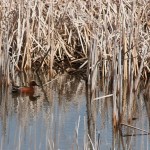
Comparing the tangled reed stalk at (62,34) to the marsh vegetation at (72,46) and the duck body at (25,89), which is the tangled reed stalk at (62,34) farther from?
the duck body at (25,89)

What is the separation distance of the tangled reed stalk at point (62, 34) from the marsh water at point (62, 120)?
37 cm

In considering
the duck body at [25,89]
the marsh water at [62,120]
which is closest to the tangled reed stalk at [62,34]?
the duck body at [25,89]

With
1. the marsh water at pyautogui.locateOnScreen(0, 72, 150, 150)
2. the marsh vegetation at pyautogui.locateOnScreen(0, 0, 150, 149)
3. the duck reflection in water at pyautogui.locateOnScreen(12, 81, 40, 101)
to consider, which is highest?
the marsh vegetation at pyautogui.locateOnScreen(0, 0, 150, 149)

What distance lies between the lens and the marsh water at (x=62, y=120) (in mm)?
7934

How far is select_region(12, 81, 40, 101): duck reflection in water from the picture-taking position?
10.9 m

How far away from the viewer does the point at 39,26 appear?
11.8 meters

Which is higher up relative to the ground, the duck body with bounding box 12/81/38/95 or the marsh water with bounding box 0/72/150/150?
the duck body with bounding box 12/81/38/95

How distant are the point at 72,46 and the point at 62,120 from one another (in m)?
3.51

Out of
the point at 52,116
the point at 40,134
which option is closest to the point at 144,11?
the point at 52,116

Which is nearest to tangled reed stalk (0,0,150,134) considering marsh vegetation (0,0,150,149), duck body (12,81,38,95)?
marsh vegetation (0,0,150,149)

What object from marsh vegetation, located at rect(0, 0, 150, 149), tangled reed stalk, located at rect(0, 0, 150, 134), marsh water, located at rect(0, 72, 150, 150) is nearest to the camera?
marsh water, located at rect(0, 72, 150, 150)

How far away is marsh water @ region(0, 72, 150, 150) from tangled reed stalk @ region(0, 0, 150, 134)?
0.37 metres

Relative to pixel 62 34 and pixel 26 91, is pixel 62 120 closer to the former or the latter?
pixel 26 91

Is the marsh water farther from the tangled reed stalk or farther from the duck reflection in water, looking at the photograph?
the tangled reed stalk
